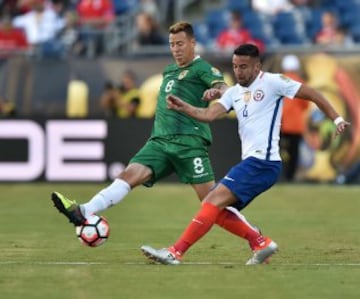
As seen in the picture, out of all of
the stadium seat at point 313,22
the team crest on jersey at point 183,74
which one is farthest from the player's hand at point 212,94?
the stadium seat at point 313,22

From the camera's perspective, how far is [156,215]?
53.7 feet

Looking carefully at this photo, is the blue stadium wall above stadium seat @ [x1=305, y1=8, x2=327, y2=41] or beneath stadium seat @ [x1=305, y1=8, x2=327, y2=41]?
beneath

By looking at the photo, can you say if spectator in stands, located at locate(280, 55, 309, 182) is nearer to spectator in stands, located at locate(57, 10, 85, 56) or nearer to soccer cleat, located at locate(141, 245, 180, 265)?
spectator in stands, located at locate(57, 10, 85, 56)

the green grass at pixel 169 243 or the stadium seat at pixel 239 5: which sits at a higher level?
the stadium seat at pixel 239 5

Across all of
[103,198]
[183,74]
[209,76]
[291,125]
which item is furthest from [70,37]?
[103,198]

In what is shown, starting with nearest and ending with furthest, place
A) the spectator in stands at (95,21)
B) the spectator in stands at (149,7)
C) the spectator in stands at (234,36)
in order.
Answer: the spectator in stands at (234,36), the spectator in stands at (95,21), the spectator in stands at (149,7)

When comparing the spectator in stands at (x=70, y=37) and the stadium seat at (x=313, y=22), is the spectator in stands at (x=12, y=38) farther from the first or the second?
the stadium seat at (x=313, y=22)

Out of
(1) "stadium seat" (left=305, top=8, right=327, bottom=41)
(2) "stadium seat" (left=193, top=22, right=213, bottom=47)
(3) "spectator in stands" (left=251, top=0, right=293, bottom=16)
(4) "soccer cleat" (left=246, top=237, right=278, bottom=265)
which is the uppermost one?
(3) "spectator in stands" (left=251, top=0, right=293, bottom=16)

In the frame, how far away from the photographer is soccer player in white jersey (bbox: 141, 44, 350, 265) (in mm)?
10367

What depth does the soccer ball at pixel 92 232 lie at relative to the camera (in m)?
10.7

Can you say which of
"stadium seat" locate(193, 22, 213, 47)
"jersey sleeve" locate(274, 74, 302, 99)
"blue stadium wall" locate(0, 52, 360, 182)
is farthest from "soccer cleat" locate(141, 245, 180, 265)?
"stadium seat" locate(193, 22, 213, 47)

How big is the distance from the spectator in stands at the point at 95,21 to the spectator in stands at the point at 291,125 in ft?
13.5

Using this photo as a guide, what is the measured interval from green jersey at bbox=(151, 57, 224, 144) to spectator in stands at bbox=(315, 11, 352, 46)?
42.3 ft

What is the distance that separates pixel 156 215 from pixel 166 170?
16.9ft
